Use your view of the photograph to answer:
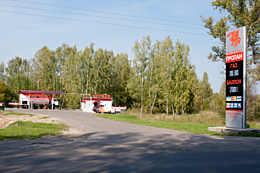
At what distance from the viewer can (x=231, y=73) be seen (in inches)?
705

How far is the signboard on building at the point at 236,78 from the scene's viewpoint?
1703 centimetres

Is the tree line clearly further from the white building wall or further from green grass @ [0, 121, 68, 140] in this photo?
green grass @ [0, 121, 68, 140]

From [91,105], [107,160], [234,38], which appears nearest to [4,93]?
[91,105]

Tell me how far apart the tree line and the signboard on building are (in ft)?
118

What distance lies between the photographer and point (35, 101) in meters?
58.9

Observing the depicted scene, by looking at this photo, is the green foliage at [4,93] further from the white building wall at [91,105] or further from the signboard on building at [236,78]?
the signboard on building at [236,78]

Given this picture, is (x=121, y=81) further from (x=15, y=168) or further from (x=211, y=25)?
(x=15, y=168)

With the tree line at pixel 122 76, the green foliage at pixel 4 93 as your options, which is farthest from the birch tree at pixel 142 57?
the green foliage at pixel 4 93

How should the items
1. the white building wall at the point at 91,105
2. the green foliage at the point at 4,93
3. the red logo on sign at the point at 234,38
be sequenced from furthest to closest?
1. the green foliage at the point at 4,93
2. the white building wall at the point at 91,105
3. the red logo on sign at the point at 234,38

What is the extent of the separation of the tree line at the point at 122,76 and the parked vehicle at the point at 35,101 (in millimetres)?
9128

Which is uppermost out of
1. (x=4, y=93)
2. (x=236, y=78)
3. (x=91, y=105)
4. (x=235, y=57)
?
(x=235, y=57)

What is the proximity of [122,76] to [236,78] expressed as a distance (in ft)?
203

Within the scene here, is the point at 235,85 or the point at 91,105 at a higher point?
the point at 235,85

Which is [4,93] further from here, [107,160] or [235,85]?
[107,160]
